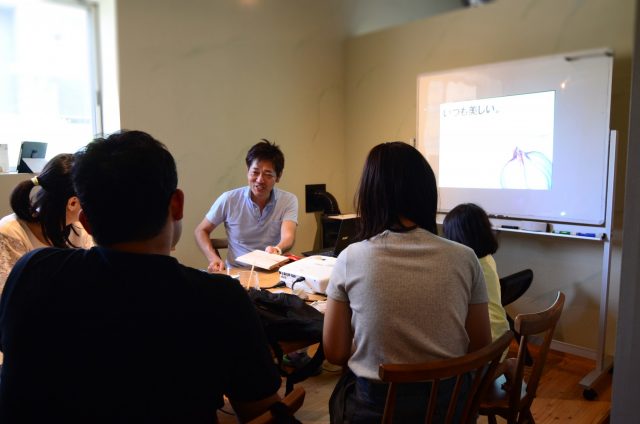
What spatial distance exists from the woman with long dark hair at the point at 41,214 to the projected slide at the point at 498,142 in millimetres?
2455

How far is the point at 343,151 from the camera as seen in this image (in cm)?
432

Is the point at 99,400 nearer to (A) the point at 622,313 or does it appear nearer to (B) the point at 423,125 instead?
(A) the point at 622,313

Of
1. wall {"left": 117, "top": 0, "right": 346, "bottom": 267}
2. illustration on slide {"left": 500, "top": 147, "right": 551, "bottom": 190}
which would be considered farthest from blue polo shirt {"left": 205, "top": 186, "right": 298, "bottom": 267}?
illustration on slide {"left": 500, "top": 147, "right": 551, "bottom": 190}

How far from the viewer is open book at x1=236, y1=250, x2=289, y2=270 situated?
2.22 m

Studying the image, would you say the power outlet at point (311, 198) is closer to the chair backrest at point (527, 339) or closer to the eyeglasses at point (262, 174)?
the eyeglasses at point (262, 174)

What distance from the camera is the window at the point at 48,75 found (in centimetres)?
280

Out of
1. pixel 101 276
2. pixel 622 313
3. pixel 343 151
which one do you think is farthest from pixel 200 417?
pixel 343 151

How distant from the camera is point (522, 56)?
312 centimetres

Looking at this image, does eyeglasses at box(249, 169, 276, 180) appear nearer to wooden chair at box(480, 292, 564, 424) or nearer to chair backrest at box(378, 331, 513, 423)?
Result: wooden chair at box(480, 292, 564, 424)

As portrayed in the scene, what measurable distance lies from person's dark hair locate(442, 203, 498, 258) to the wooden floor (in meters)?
0.93

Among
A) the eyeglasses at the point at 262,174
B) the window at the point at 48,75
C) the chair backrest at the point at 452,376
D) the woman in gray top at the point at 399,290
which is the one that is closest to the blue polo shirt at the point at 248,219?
the eyeglasses at the point at 262,174

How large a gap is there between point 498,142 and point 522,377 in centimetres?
194

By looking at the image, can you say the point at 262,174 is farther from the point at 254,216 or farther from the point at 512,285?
the point at 512,285

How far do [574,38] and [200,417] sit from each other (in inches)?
119
